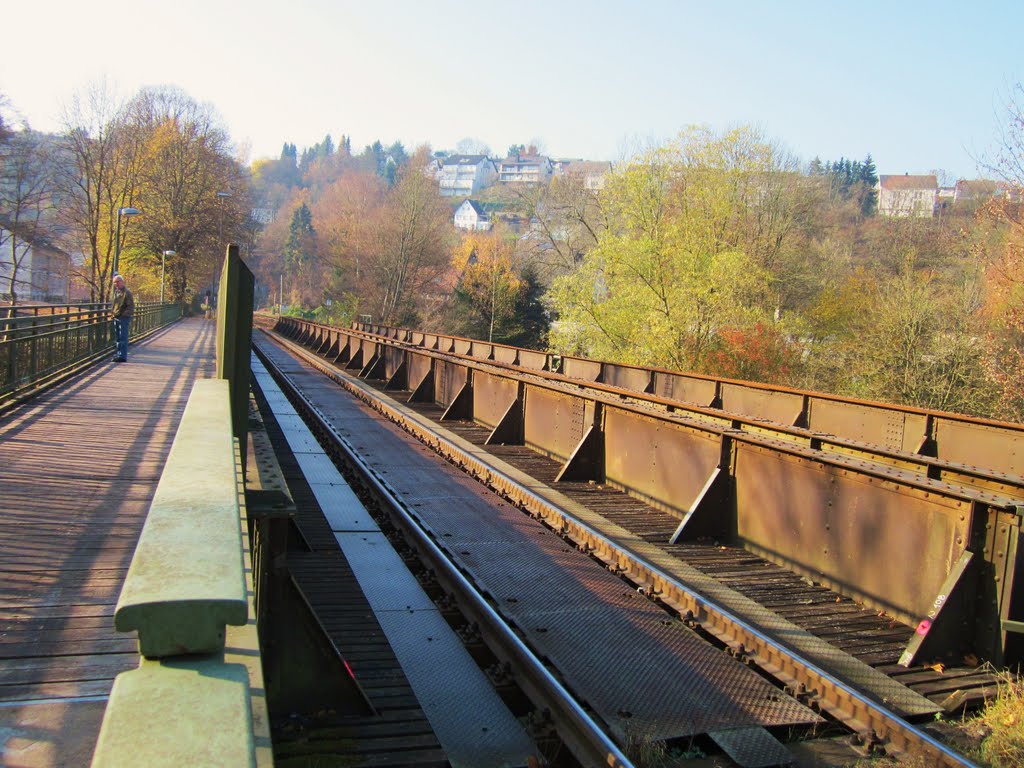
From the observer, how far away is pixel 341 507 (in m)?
10.0

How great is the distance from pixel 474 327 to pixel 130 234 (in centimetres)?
2614

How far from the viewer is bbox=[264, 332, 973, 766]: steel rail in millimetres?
4574

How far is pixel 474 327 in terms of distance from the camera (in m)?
58.2

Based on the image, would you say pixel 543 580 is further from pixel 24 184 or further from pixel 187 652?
pixel 24 184

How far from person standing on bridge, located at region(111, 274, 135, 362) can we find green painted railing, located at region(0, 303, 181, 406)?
0.57 m

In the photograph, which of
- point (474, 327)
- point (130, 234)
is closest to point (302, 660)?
point (474, 327)

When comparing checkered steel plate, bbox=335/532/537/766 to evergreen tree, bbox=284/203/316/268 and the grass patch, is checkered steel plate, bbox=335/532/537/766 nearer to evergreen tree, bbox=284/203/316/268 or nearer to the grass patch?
the grass patch

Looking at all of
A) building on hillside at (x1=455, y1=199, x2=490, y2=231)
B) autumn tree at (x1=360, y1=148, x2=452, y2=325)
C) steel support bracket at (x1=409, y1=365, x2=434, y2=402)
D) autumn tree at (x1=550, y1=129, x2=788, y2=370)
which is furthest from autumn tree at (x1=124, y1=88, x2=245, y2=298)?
building on hillside at (x1=455, y1=199, x2=490, y2=231)

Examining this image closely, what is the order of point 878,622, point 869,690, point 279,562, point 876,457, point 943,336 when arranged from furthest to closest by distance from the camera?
point 943,336 < point 876,457 < point 878,622 < point 869,690 < point 279,562

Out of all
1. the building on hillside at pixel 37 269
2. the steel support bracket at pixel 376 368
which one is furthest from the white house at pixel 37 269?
the steel support bracket at pixel 376 368

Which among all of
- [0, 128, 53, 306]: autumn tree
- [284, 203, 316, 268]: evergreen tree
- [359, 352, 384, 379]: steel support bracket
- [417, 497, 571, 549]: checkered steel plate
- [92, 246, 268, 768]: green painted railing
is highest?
[284, 203, 316, 268]: evergreen tree

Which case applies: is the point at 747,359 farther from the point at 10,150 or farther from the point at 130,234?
the point at 130,234

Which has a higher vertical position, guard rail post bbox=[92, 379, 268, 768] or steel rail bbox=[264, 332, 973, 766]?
guard rail post bbox=[92, 379, 268, 768]

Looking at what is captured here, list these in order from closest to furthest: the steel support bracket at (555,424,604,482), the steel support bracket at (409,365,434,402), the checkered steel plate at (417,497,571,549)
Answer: the checkered steel plate at (417,497,571,549)
the steel support bracket at (555,424,604,482)
the steel support bracket at (409,365,434,402)
